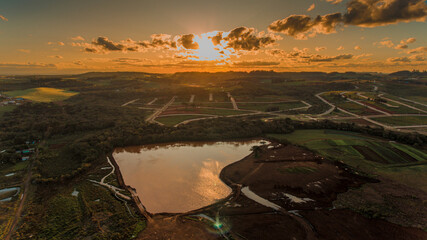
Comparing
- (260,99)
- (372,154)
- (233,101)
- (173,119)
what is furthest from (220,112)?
(372,154)

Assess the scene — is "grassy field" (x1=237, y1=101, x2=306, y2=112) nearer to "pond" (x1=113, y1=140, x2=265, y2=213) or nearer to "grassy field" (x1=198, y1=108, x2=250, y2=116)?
"grassy field" (x1=198, y1=108, x2=250, y2=116)

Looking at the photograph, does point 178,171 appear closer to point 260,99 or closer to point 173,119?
point 173,119

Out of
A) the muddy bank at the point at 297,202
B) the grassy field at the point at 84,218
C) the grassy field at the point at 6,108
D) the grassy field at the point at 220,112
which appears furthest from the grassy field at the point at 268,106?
the grassy field at the point at 6,108

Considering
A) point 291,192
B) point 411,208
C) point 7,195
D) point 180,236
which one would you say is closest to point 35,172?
point 7,195

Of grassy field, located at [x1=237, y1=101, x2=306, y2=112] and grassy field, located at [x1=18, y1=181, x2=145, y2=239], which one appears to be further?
grassy field, located at [x1=237, y1=101, x2=306, y2=112]

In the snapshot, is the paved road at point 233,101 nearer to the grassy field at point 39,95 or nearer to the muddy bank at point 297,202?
the muddy bank at point 297,202

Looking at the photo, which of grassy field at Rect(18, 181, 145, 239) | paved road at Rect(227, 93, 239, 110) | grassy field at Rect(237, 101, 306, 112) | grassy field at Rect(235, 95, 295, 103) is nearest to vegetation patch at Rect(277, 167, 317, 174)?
grassy field at Rect(18, 181, 145, 239)

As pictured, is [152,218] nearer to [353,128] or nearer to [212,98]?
[353,128]
